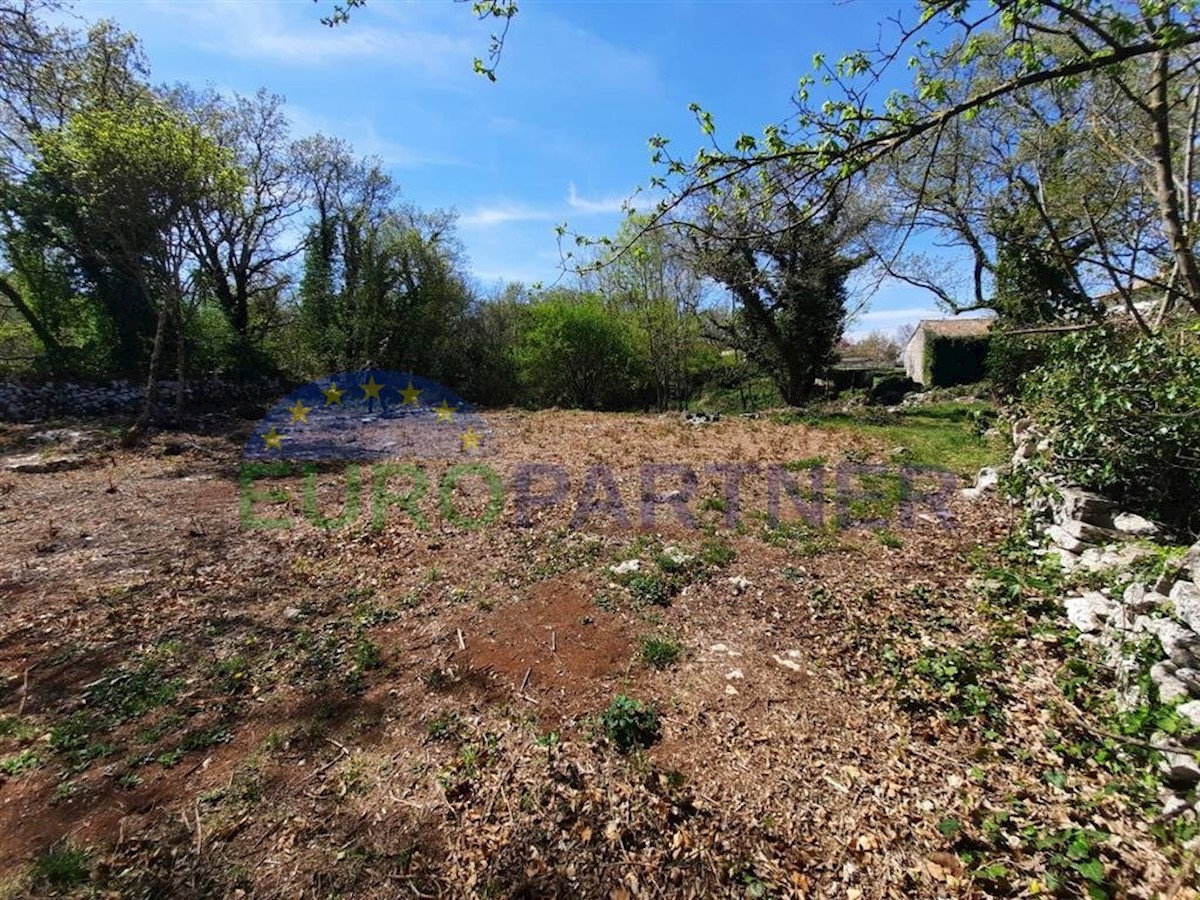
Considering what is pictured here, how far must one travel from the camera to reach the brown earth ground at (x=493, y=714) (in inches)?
78.2

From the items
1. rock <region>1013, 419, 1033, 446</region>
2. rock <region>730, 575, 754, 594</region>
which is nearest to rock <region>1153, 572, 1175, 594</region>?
rock <region>730, 575, 754, 594</region>

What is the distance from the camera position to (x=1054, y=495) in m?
4.11

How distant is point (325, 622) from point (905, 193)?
10.6m

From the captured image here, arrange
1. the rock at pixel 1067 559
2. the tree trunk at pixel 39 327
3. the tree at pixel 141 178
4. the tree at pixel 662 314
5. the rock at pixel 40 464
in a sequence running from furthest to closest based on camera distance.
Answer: the tree at pixel 662 314 < the tree trunk at pixel 39 327 < the tree at pixel 141 178 < the rock at pixel 40 464 < the rock at pixel 1067 559

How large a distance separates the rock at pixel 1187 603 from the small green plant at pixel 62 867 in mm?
4675

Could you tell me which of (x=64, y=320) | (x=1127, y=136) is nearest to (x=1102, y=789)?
(x=1127, y=136)

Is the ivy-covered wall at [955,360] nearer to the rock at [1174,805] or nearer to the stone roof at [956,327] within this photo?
the stone roof at [956,327]

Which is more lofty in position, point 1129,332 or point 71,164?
point 71,164

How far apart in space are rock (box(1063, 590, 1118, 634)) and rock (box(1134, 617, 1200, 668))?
0.42m

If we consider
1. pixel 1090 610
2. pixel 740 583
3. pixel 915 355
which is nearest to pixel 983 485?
pixel 1090 610

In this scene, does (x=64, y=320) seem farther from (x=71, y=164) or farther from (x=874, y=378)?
(x=874, y=378)

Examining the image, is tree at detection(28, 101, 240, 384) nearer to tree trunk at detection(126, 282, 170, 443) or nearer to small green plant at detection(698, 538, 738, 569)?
tree trunk at detection(126, 282, 170, 443)

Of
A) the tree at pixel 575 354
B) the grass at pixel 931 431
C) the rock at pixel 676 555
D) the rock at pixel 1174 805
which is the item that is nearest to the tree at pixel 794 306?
the grass at pixel 931 431

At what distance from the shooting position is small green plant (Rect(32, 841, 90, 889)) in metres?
1.88
